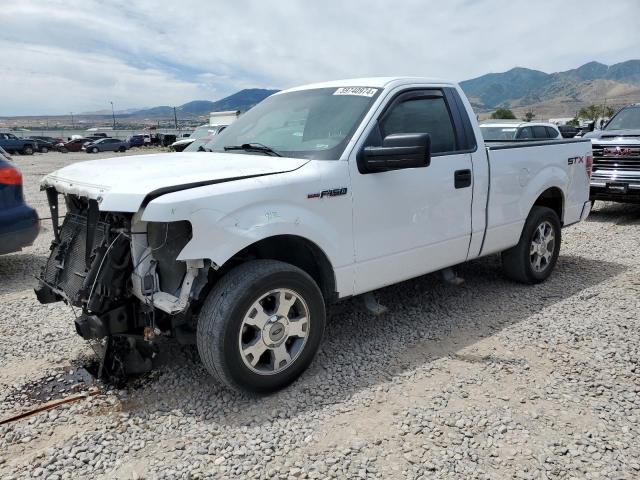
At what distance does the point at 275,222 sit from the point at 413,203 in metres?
1.28

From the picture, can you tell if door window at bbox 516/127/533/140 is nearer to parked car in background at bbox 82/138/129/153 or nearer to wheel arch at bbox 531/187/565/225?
wheel arch at bbox 531/187/565/225

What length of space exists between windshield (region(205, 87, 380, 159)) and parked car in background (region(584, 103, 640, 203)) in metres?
6.85

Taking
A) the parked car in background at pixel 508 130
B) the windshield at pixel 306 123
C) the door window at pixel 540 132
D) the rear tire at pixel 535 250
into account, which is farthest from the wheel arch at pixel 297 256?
the door window at pixel 540 132

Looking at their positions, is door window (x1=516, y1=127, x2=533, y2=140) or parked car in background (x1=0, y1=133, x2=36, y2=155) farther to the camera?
parked car in background (x1=0, y1=133, x2=36, y2=155)

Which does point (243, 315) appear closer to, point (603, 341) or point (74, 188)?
point (74, 188)

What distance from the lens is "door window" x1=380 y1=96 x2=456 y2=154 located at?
12.8 feet

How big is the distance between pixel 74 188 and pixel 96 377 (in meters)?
1.33

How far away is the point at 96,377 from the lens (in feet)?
11.7

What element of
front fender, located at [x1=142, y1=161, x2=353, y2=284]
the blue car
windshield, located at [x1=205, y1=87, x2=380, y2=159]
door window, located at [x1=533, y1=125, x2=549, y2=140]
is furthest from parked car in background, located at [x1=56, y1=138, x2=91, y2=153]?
front fender, located at [x1=142, y1=161, x2=353, y2=284]

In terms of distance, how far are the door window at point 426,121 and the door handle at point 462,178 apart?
0.21m

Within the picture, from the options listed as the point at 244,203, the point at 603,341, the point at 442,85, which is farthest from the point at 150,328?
the point at 603,341

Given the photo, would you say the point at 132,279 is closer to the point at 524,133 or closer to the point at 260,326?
the point at 260,326

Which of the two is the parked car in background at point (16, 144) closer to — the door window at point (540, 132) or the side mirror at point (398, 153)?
the door window at point (540, 132)

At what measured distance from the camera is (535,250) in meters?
5.30
